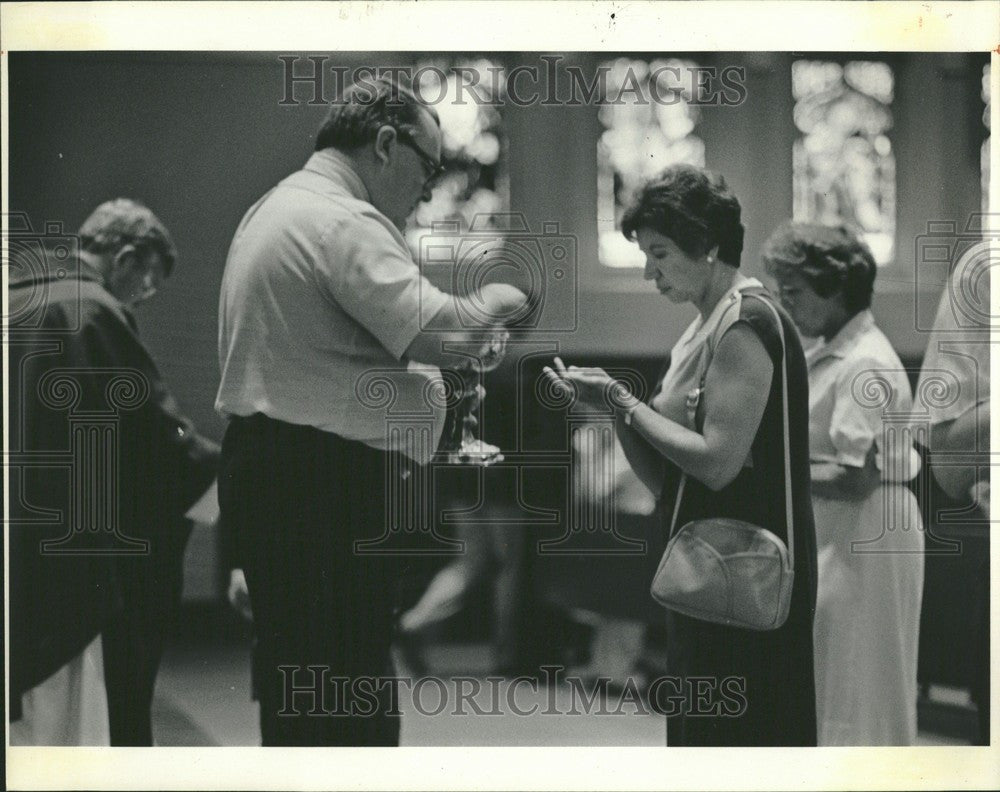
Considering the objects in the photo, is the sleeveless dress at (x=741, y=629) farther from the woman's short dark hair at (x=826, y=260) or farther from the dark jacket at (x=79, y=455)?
the dark jacket at (x=79, y=455)

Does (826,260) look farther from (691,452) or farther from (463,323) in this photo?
(463,323)

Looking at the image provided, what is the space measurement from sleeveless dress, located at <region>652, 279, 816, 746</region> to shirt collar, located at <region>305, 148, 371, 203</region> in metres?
1.08

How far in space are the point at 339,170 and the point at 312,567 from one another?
48.1 inches

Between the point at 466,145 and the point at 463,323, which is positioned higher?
the point at 466,145

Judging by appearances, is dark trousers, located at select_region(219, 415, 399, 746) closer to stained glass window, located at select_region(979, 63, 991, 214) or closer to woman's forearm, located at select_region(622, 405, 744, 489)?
woman's forearm, located at select_region(622, 405, 744, 489)

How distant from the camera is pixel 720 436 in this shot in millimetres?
3742

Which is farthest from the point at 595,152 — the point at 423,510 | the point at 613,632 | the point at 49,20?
the point at 49,20

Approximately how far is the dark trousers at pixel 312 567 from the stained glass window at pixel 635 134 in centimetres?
100

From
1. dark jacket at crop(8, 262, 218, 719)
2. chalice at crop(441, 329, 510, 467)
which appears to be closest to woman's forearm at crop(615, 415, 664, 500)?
chalice at crop(441, 329, 510, 467)

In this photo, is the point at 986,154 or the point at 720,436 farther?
the point at 986,154

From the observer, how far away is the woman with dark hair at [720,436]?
3758 mm

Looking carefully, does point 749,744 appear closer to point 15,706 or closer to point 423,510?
point 423,510

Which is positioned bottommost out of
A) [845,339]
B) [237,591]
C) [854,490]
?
[237,591]

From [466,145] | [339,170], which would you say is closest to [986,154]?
[466,145]
